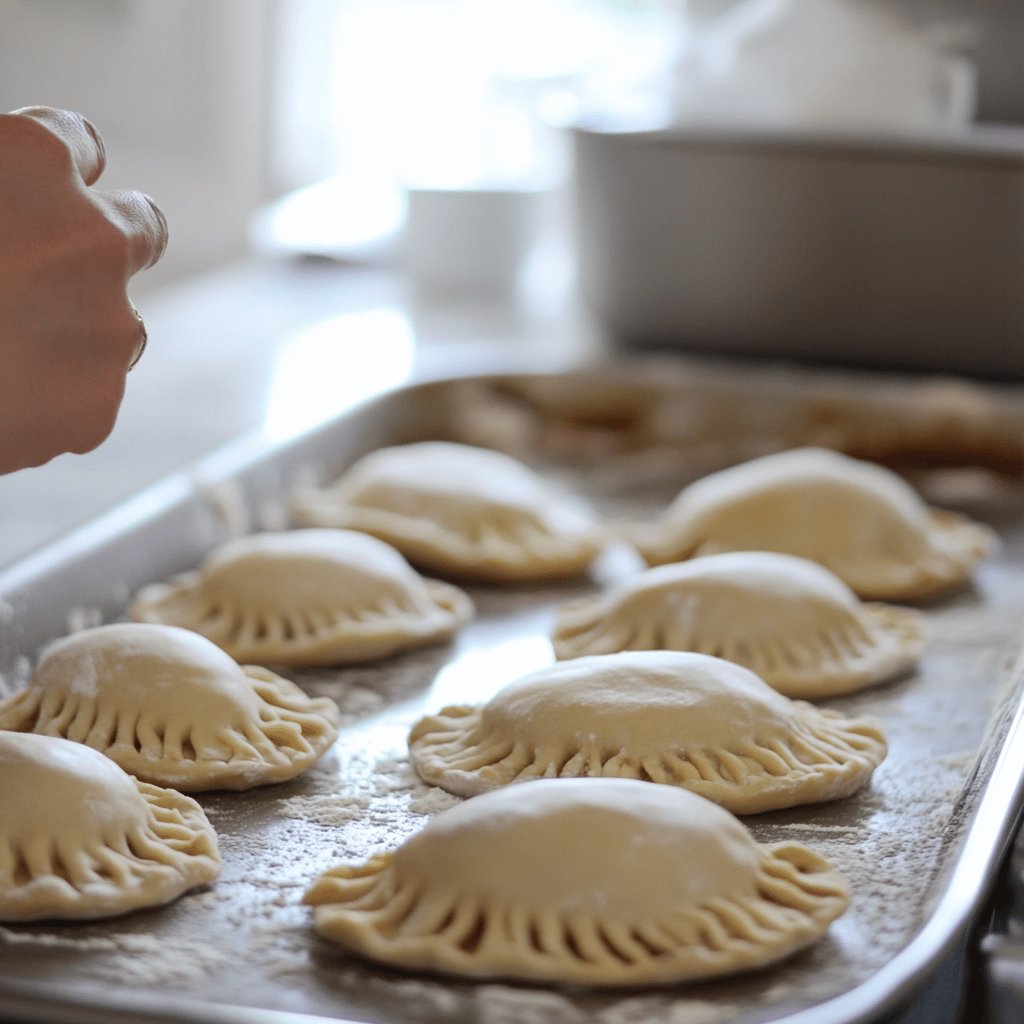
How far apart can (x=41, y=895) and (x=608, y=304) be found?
6.30 ft

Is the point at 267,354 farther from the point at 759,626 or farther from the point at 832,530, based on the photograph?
the point at 759,626

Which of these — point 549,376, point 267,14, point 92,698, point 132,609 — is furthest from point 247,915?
point 267,14

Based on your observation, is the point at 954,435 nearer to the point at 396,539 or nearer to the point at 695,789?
the point at 396,539

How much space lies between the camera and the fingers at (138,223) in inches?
48.7

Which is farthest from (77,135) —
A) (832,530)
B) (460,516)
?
(832,530)

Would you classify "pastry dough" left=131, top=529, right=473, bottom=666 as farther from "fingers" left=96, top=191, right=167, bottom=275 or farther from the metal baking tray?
"fingers" left=96, top=191, right=167, bottom=275

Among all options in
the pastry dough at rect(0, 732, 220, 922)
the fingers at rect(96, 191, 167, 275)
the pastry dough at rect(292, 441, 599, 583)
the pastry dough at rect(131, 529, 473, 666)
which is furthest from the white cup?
the pastry dough at rect(0, 732, 220, 922)

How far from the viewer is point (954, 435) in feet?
8.33

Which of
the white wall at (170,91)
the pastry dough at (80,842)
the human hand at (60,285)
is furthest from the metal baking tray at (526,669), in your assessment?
the white wall at (170,91)

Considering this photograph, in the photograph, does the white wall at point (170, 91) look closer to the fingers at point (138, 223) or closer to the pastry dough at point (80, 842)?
the fingers at point (138, 223)

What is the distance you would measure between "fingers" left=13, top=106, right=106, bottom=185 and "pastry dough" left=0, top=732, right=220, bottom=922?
47 cm

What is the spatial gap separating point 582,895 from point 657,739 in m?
0.32

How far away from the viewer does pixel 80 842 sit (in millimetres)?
1244

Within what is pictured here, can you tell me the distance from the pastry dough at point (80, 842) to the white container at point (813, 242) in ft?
5.61
